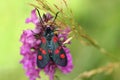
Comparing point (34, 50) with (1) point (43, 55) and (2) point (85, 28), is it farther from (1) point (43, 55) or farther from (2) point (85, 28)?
(2) point (85, 28)

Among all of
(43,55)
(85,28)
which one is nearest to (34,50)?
(43,55)

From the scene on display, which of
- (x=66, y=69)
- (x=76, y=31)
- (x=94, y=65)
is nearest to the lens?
(x=76, y=31)

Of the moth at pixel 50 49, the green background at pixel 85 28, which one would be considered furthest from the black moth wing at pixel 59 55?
the green background at pixel 85 28

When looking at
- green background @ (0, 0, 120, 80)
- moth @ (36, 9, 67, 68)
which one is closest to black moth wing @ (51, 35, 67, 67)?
moth @ (36, 9, 67, 68)

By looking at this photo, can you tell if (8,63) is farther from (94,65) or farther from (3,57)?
(94,65)

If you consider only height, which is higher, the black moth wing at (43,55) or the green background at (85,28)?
the green background at (85,28)

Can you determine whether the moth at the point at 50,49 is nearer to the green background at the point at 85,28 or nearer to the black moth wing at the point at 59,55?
the black moth wing at the point at 59,55

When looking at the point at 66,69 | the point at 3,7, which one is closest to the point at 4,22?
the point at 3,7

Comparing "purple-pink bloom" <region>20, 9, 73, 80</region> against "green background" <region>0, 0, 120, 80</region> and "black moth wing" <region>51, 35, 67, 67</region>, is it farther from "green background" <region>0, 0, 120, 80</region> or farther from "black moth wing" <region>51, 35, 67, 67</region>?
"green background" <region>0, 0, 120, 80</region>
